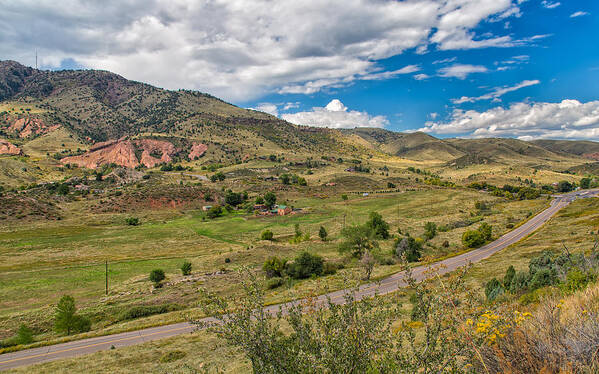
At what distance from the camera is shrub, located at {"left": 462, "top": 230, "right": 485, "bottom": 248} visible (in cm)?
4662

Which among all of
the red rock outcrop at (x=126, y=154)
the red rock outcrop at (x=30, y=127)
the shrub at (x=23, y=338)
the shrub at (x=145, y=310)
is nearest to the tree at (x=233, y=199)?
the shrub at (x=145, y=310)

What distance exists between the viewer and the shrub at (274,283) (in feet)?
125

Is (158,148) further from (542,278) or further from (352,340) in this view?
(352,340)

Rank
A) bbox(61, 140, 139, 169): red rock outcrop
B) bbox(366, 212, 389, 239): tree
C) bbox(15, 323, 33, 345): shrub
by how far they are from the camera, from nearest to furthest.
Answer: bbox(15, 323, 33, 345): shrub < bbox(366, 212, 389, 239): tree < bbox(61, 140, 139, 169): red rock outcrop

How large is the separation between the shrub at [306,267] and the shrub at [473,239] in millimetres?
25589

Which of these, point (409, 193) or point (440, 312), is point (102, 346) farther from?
point (409, 193)

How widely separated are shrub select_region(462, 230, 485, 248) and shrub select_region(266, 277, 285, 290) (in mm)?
31995

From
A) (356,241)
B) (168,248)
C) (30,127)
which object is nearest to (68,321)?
(168,248)

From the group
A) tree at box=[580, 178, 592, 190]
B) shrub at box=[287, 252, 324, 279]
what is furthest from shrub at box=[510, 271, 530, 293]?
tree at box=[580, 178, 592, 190]

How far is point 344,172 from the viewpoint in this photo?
16175 centimetres

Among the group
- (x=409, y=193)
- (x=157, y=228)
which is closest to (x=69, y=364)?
(x=157, y=228)

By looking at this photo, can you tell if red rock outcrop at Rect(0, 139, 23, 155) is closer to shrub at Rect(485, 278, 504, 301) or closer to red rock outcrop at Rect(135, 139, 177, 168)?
red rock outcrop at Rect(135, 139, 177, 168)

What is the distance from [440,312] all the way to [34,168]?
602 feet

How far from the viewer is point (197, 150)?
186 m
